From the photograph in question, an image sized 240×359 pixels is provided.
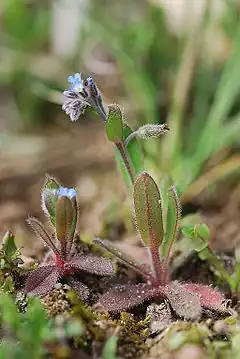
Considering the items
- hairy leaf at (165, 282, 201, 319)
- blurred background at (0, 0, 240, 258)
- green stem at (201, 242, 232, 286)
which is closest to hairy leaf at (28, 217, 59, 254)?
hairy leaf at (165, 282, 201, 319)

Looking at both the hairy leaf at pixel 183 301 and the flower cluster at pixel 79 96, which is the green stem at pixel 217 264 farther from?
the flower cluster at pixel 79 96

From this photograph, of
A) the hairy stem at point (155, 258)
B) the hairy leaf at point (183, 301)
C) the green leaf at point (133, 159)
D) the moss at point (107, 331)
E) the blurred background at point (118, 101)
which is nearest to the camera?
the moss at point (107, 331)

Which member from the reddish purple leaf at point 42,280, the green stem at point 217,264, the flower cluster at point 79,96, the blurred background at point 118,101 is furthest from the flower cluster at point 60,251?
the blurred background at point 118,101

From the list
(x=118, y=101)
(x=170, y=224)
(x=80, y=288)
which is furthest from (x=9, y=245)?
(x=118, y=101)

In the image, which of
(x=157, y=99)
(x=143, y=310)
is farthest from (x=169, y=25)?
(x=143, y=310)

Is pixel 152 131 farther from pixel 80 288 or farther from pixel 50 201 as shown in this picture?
pixel 80 288

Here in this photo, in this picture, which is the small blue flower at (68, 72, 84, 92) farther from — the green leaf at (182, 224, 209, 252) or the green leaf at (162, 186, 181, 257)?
the green leaf at (182, 224, 209, 252)

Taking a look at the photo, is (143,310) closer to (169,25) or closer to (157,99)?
(157,99)
